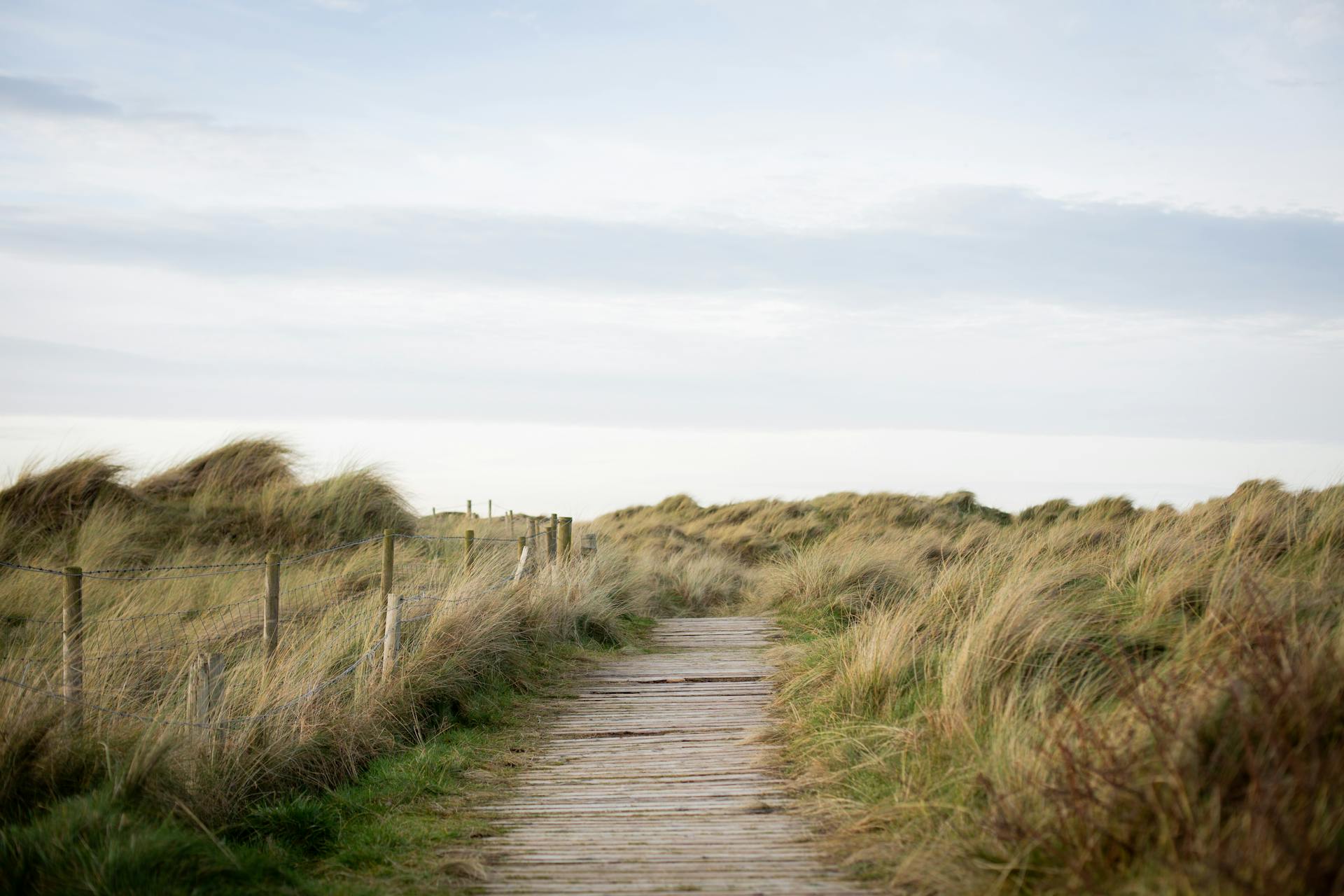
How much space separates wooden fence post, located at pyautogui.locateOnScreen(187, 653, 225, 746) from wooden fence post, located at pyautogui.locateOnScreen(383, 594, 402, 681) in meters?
1.44

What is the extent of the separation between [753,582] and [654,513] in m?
14.9

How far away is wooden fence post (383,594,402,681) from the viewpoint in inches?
290

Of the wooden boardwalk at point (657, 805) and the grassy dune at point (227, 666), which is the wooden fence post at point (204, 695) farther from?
the wooden boardwalk at point (657, 805)

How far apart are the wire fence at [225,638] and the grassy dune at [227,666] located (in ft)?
0.13

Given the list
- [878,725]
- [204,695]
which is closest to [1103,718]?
[878,725]

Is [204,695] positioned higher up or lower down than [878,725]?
higher up

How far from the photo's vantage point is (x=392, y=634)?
749 centimetres

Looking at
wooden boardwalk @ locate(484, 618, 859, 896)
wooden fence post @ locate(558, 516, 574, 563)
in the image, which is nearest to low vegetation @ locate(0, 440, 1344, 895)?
wooden boardwalk @ locate(484, 618, 859, 896)

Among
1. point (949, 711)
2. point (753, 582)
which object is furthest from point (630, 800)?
point (753, 582)

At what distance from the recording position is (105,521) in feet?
53.2

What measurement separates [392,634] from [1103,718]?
16.5 ft

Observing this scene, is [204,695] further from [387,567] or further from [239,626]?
[239,626]

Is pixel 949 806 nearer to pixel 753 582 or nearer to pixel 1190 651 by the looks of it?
pixel 1190 651

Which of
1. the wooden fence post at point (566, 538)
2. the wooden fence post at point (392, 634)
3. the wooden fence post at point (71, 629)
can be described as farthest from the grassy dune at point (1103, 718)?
the wooden fence post at point (566, 538)
